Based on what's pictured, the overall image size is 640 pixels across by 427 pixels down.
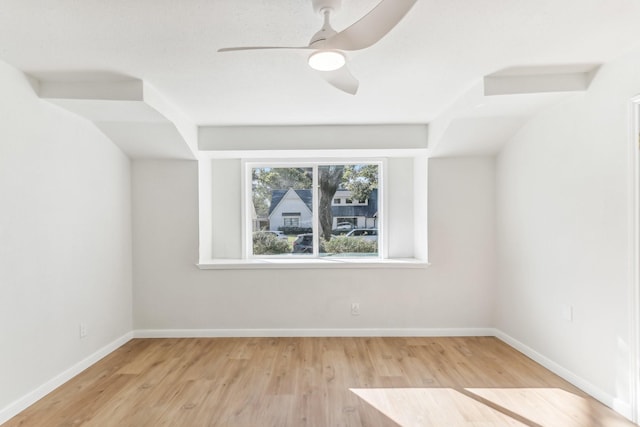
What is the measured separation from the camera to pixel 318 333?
358 cm

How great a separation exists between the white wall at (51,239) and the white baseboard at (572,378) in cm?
385

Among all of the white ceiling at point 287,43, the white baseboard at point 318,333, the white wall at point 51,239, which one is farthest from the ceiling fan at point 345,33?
the white baseboard at point 318,333

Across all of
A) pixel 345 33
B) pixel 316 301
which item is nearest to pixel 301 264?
pixel 316 301

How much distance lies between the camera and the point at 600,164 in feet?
7.52

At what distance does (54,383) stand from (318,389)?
6.38 ft

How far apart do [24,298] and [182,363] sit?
1.27 metres

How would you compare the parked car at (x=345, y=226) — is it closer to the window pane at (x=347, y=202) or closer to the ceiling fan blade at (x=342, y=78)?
the window pane at (x=347, y=202)

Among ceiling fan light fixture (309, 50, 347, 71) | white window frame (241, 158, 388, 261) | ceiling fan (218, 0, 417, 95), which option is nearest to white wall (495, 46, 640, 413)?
white window frame (241, 158, 388, 261)

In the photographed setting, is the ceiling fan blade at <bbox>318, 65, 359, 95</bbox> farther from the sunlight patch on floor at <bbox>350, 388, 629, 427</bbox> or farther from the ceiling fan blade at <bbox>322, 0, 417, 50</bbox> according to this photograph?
the sunlight patch on floor at <bbox>350, 388, 629, 427</bbox>

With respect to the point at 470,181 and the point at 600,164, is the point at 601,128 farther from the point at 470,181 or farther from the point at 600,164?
the point at 470,181

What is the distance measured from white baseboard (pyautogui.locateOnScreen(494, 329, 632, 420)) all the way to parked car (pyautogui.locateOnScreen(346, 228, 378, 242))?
1.66 meters

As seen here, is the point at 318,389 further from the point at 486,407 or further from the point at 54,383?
the point at 54,383

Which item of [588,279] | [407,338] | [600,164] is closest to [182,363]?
[407,338]

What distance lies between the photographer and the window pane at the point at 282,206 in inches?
162
